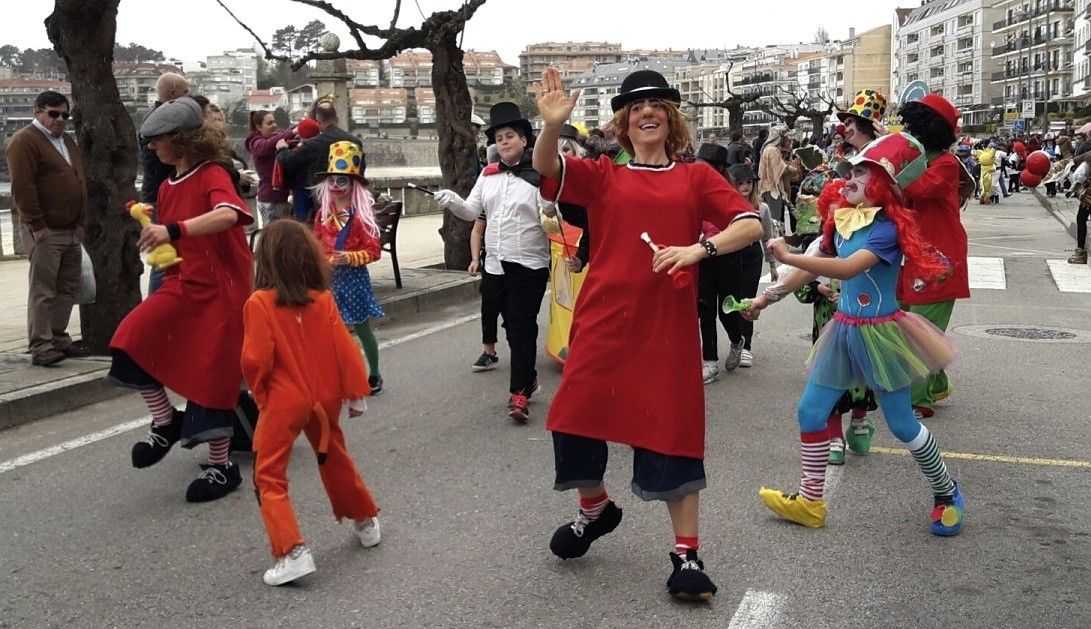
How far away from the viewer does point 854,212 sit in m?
4.98

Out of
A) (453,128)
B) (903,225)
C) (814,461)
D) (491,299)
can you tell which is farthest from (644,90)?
(453,128)

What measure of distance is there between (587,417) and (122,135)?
5.94 meters

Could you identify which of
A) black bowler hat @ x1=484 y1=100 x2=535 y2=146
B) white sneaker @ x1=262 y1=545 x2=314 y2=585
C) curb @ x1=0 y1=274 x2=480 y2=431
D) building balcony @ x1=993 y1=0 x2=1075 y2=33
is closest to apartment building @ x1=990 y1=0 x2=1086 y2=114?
building balcony @ x1=993 y1=0 x2=1075 y2=33

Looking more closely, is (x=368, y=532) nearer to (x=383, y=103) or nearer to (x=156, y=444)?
(x=156, y=444)

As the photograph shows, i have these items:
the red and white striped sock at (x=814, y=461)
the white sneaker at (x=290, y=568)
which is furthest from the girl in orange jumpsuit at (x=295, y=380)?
the red and white striped sock at (x=814, y=461)

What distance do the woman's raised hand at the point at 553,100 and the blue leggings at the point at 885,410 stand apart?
1726mm

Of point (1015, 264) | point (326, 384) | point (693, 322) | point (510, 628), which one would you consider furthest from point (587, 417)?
point (1015, 264)

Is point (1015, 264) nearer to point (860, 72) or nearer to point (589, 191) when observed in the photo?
point (589, 191)

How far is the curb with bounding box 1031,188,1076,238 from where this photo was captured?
20353 millimetres

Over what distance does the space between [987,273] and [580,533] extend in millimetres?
11699

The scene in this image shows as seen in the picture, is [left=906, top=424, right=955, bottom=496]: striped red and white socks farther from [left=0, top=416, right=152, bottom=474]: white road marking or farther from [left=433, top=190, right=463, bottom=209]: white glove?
[left=0, top=416, right=152, bottom=474]: white road marking

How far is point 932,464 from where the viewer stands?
5.00 m

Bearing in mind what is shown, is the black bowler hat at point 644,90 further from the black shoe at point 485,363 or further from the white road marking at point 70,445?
the black shoe at point 485,363

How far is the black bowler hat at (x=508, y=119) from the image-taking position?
23.8ft
